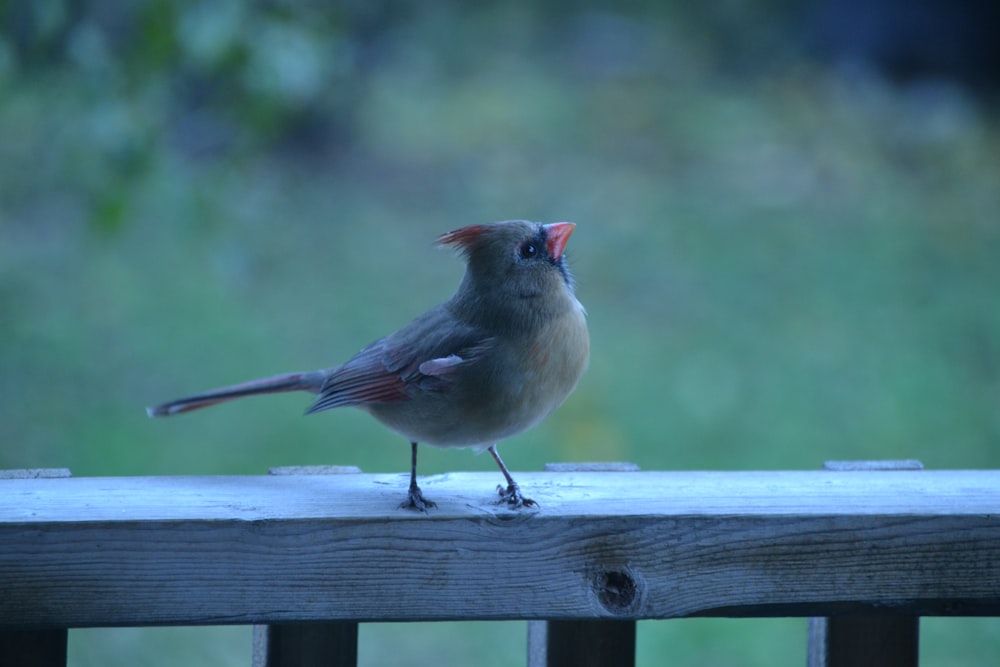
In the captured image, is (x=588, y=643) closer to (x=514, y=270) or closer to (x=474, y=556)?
(x=474, y=556)

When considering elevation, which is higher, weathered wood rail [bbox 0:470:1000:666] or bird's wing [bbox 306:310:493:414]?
bird's wing [bbox 306:310:493:414]

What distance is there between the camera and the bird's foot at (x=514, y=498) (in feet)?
6.10

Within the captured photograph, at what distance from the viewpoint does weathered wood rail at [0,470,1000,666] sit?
1673 millimetres

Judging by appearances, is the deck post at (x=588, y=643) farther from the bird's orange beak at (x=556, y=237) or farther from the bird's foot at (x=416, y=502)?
the bird's orange beak at (x=556, y=237)

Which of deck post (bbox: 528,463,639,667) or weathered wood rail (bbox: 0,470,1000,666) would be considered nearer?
weathered wood rail (bbox: 0,470,1000,666)

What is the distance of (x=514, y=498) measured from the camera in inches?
74.1

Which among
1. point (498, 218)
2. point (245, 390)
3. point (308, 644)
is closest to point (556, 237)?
point (245, 390)

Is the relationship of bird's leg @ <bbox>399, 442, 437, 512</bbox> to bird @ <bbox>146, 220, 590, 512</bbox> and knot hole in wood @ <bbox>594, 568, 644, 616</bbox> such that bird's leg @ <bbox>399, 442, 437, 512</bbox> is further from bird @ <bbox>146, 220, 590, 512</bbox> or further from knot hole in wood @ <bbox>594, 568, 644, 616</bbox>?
knot hole in wood @ <bbox>594, 568, 644, 616</bbox>

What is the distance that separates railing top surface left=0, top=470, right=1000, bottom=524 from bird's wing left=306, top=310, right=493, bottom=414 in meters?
0.22

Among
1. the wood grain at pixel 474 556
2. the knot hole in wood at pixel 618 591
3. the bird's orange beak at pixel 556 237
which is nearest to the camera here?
the wood grain at pixel 474 556

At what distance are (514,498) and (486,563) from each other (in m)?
0.14

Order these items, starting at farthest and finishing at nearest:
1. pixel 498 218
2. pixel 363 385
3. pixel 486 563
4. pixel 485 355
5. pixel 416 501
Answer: pixel 498 218
pixel 363 385
pixel 485 355
pixel 416 501
pixel 486 563

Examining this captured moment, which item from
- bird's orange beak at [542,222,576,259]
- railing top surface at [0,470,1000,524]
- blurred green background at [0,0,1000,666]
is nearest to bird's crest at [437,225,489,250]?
bird's orange beak at [542,222,576,259]

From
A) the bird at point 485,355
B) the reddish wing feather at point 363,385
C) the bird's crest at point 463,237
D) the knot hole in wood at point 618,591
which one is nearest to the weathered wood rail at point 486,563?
the knot hole in wood at point 618,591
